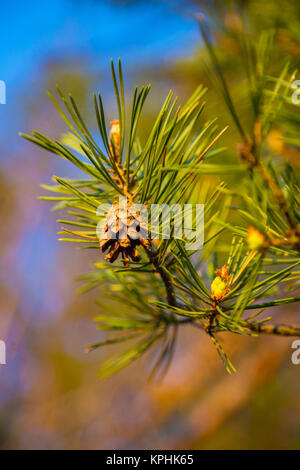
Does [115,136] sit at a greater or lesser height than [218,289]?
greater

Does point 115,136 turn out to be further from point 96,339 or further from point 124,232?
point 96,339

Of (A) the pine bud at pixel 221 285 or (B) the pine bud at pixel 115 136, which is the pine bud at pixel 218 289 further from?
(B) the pine bud at pixel 115 136

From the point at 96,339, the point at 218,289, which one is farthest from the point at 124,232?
the point at 96,339

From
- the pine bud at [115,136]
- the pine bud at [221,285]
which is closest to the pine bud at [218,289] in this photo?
the pine bud at [221,285]

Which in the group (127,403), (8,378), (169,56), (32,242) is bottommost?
(8,378)

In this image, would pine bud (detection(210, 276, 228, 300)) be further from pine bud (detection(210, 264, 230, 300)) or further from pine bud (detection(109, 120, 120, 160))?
pine bud (detection(109, 120, 120, 160))

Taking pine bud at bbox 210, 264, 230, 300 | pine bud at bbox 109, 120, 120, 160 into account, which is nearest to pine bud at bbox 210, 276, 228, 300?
pine bud at bbox 210, 264, 230, 300

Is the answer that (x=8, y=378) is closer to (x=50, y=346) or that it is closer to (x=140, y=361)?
(x=50, y=346)
